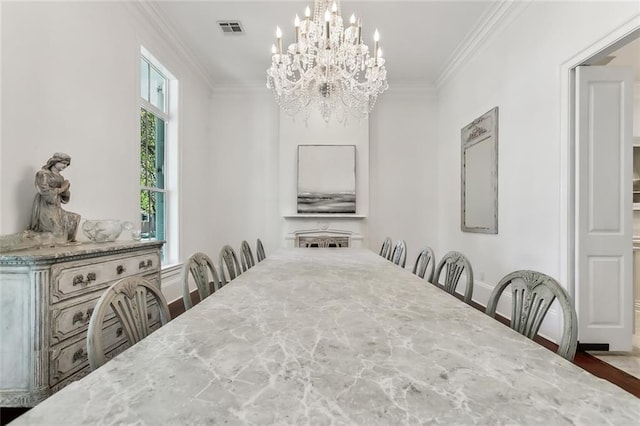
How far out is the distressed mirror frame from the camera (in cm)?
391

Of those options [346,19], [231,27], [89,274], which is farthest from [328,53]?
[89,274]

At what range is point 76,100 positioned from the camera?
267 centimetres

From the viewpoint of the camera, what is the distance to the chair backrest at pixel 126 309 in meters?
0.91

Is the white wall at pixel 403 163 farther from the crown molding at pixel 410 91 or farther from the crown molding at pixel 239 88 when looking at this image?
the crown molding at pixel 239 88

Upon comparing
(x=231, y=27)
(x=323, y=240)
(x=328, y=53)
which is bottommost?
(x=323, y=240)

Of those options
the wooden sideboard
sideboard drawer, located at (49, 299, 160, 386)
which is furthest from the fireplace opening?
the wooden sideboard

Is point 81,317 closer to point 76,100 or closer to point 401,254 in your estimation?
point 76,100

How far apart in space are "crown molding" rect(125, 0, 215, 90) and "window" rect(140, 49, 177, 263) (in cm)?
31

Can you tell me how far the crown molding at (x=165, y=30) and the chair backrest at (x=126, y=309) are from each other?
10.9 feet

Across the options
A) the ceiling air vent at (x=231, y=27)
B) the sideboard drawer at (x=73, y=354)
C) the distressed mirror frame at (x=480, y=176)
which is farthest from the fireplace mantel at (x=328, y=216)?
the sideboard drawer at (x=73, y=354)

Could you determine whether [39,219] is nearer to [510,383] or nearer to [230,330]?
[230,330]

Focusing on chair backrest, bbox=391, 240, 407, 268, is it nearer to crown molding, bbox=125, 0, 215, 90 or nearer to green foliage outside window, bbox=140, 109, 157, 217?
green foliage outside window, bbox=140, 109, 157, 217

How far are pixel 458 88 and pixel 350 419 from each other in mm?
5207

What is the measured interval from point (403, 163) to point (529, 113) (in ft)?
8.56
